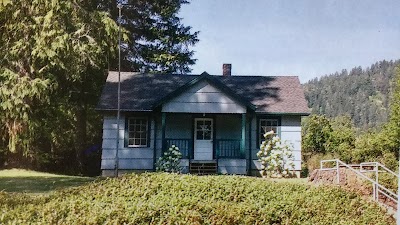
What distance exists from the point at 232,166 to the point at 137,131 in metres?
4.48

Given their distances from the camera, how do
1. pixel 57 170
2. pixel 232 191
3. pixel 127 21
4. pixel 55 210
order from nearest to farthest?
pixel 55 210
pixel 232 191
pixel 57 170
pixel 127 21

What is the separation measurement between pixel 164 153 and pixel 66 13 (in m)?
7.50

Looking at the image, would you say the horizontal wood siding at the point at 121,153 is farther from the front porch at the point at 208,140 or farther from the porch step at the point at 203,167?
the porch step at the point at 203,167

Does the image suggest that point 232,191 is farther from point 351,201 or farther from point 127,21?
point 127,21

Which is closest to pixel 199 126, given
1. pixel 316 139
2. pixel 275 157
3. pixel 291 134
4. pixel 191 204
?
pixel 275 157

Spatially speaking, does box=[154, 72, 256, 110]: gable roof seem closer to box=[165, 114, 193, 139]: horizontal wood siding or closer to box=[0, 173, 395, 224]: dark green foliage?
box=[165, 114, 193, 139]: horizontal wood siding

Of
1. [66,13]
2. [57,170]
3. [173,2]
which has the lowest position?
[57,170]

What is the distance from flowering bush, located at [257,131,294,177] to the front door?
2228mm

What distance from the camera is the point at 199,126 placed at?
2012 cm

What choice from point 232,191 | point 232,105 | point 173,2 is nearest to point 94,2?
point 173,2

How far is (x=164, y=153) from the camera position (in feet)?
61.6

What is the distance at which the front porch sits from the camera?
19156mm

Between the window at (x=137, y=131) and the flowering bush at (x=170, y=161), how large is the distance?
148 centimetres

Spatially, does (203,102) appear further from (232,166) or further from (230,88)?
(232,166)
